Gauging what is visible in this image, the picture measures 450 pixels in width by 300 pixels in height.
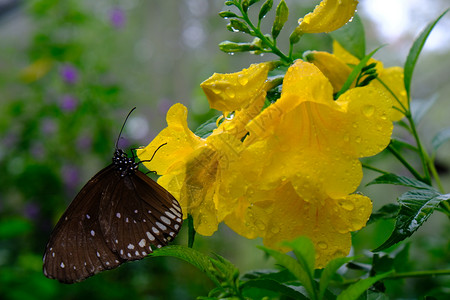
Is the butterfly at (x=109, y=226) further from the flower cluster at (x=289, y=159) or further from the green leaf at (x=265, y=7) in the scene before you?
the green leaf at (x=265, y=7)

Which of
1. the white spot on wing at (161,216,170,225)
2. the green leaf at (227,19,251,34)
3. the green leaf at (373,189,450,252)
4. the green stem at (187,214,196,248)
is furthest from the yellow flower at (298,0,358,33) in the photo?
the white spot on wing at (161,216,170,225)

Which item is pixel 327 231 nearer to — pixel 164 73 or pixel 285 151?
pixel 285 151

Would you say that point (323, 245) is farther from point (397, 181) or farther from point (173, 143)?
point (173, 143)

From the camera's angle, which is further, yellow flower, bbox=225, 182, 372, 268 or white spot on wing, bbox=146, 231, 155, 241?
white spot on wing, bbox=146, 231, 155, 241

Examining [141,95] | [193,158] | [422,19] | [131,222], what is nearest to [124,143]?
[141,95]

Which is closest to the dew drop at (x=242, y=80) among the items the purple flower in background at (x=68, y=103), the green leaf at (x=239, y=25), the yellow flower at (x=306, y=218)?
the green leaf at (x=239, y=25)

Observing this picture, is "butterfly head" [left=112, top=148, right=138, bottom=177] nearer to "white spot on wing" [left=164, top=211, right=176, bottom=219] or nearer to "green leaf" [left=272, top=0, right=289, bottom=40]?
"white spot on wing" [left=164, top=211, right=176, bottom=219]
